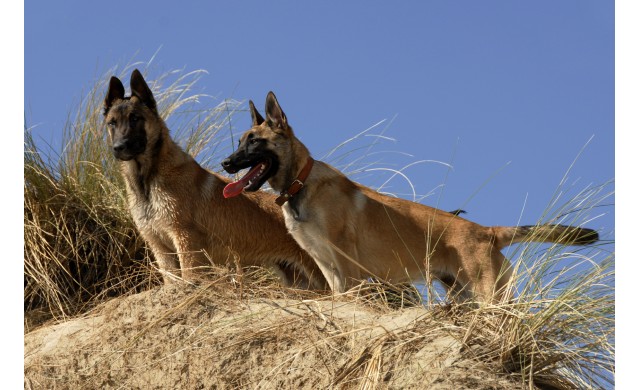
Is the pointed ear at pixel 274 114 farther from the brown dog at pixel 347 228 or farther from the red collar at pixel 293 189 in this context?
the red collar at pixel 293 189

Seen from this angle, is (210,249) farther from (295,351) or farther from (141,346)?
(295,351)

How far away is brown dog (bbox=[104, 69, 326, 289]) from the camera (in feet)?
29.3

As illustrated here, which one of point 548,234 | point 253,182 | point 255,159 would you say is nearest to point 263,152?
point 255,159

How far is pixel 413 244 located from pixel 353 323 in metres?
2.64

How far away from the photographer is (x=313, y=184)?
352 inches

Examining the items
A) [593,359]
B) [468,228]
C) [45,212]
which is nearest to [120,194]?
[45,212]

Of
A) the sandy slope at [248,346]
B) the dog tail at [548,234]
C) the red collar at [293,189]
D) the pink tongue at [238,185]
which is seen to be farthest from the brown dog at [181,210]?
the dog tail at [548,234]

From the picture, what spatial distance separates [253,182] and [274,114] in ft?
2.20

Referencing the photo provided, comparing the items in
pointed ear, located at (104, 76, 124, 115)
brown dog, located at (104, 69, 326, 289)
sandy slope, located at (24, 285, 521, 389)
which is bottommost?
sandy slope, located at (24, 285, 521, 389)

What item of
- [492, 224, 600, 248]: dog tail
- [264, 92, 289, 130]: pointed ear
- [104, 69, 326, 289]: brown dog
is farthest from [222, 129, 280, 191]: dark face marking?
[492, 224, 600, 248]: dog tail

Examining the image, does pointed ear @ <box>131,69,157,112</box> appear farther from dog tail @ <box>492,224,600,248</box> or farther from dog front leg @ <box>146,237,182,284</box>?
dog tail @ <box>492,224,600,248</box>

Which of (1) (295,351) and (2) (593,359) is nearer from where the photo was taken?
(2) (593,359)
